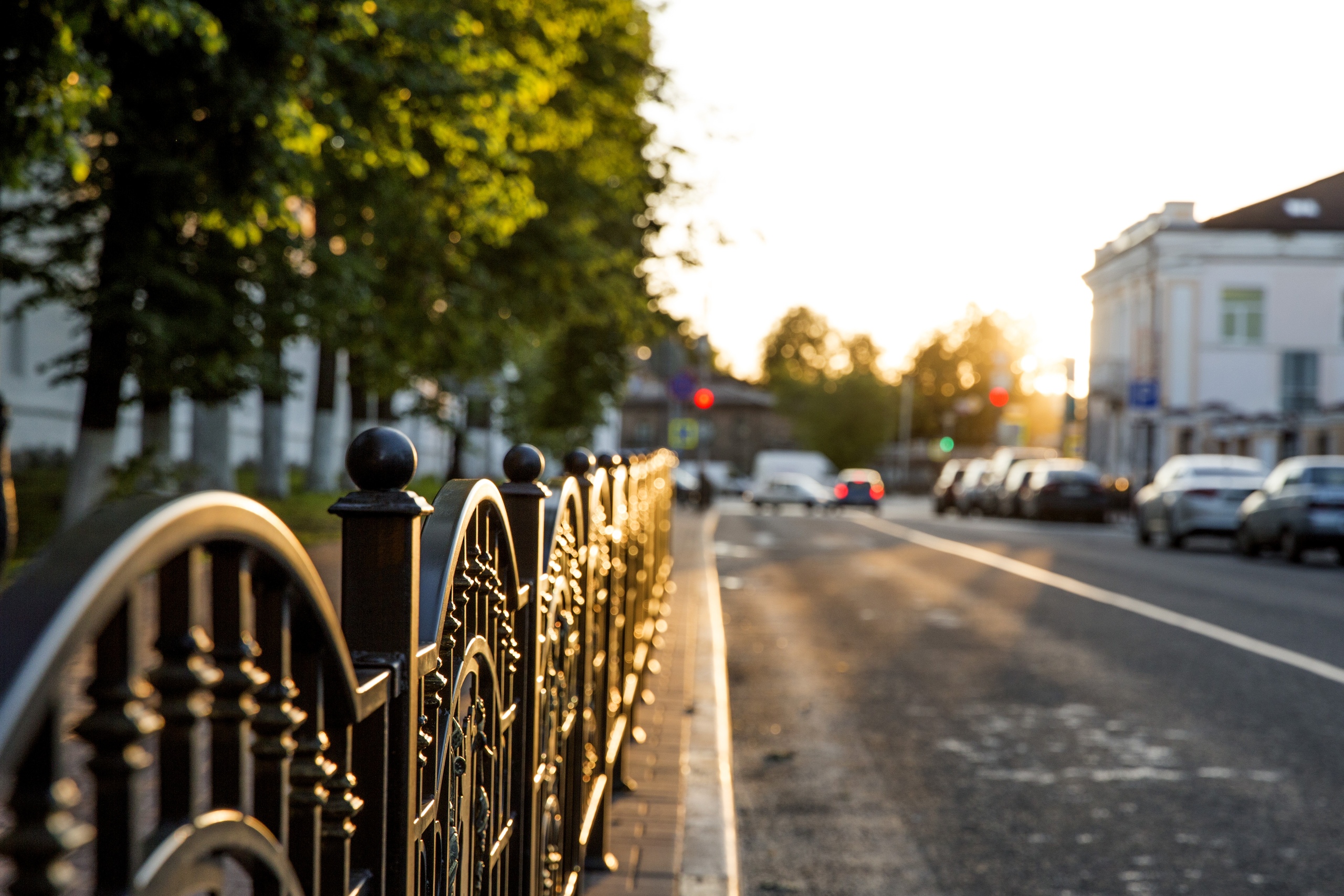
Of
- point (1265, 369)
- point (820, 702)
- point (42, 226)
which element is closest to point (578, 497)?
point (820, 702)

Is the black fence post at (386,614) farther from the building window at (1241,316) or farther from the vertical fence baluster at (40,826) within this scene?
the building window at (1241,316)

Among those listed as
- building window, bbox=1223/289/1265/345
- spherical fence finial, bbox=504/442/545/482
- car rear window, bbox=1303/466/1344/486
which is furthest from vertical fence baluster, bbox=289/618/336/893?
building window, bbox=1223/289/1265/345

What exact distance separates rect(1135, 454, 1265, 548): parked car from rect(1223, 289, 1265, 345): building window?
1113 inches

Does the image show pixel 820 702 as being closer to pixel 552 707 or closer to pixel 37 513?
pixel 552 707

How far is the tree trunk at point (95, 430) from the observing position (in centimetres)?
1348

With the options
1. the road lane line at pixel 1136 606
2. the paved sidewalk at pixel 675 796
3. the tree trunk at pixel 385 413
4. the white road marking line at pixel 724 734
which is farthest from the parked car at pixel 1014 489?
the paved sidewalk at pixel 675 796

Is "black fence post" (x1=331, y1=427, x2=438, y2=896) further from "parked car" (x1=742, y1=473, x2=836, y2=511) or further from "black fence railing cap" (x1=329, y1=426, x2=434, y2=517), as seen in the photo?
"parked car" (x1=742, y1=473, x2=836, y2=511)

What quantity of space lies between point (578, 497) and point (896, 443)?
110763 millimetres

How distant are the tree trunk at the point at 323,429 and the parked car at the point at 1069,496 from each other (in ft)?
60.7

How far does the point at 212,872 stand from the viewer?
1094 mm

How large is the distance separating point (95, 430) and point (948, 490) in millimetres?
37630

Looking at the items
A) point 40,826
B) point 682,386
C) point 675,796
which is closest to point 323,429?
point 682,386

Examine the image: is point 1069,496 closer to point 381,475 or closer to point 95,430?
point 95,430

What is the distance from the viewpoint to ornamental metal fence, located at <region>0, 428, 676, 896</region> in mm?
857
